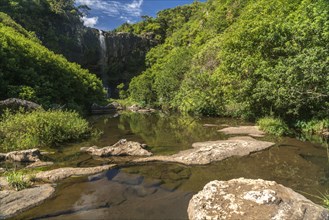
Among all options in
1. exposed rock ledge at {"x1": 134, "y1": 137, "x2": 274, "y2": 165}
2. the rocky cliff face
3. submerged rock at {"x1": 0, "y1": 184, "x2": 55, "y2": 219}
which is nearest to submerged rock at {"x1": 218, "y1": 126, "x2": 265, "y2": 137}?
exposed rock ledge at {"x1": 134, "y1": 137, "x2": 274, "y2": 165}

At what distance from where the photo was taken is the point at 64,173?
38.8 feet

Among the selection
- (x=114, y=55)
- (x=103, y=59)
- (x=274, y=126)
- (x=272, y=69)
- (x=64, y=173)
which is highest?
(x=114, y=55)

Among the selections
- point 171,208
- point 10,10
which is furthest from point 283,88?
point 10,10

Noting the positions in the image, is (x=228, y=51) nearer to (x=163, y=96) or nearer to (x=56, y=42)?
(x=163, y=96)

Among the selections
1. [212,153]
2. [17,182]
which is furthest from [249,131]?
[17,182]

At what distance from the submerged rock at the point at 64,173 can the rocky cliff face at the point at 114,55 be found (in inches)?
2402

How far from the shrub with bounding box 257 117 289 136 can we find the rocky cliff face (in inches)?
2238

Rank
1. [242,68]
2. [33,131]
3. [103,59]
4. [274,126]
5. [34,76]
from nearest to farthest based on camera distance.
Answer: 1. [33,131]
2. [274,126]
3. [242,68]
4. [34,76]
5. [103,59]

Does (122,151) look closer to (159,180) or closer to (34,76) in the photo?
(159,180)

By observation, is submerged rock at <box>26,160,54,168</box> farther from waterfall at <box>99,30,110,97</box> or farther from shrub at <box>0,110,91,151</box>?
waterfall at <box>99,30,110,97</box>

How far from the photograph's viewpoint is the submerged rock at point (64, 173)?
11422 mm

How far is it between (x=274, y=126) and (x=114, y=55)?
206 feet

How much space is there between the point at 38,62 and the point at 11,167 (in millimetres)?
23011

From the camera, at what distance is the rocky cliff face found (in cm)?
7231
